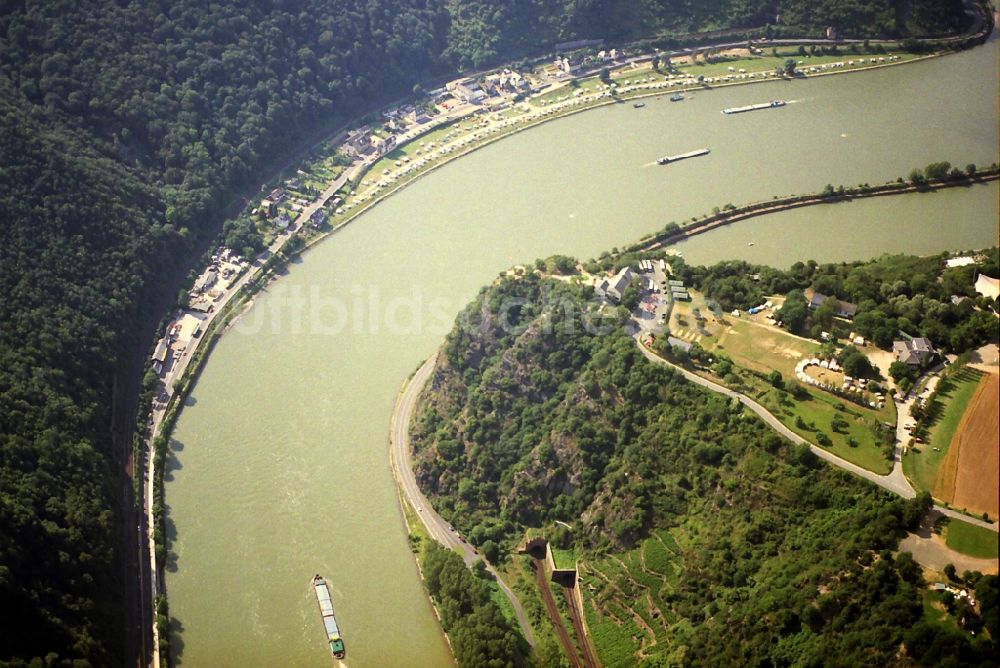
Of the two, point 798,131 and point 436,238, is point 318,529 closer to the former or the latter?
point 436,238

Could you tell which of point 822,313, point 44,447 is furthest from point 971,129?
point 44,447

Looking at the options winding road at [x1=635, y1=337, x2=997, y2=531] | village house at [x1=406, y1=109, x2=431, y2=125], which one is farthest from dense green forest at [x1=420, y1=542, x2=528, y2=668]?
village house at [x1=406, y1=109, x2=431, y2=125]

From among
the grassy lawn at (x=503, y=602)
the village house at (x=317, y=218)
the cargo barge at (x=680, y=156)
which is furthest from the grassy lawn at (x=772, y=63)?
the grassy lawn at (x=503, y=602)

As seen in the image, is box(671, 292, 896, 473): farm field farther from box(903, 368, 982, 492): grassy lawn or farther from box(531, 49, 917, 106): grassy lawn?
box(531, 49, 917, 106): grassy lawn

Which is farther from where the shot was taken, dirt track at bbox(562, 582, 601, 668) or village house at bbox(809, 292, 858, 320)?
village house at bbox(809, 292, 858, 320)

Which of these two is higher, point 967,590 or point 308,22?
point 308,22

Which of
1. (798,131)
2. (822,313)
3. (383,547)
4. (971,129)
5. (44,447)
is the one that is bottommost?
(383,547)

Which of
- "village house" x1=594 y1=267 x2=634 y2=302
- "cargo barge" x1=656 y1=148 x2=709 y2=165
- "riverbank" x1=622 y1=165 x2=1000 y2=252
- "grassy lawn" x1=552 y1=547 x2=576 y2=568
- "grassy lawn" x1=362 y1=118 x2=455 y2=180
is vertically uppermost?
"grassy lawn" x1=362 y1=118 x2=455 y2=180

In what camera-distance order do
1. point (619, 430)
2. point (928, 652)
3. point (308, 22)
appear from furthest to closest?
point (308, 22), point (619, 430), point (928, 652)
